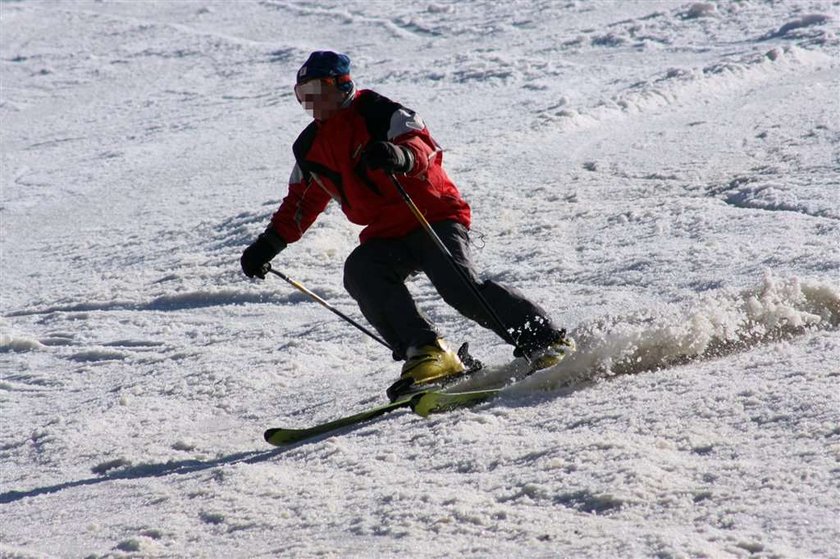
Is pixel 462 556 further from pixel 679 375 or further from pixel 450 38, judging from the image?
pixel 450 38

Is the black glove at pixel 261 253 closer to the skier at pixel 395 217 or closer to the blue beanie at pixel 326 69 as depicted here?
the skier at pixel 395 217

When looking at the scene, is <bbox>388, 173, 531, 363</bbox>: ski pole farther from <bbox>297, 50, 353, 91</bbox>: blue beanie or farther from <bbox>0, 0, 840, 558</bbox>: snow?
<bbox>297, 50, 353, 91</bbox>: blue beanie

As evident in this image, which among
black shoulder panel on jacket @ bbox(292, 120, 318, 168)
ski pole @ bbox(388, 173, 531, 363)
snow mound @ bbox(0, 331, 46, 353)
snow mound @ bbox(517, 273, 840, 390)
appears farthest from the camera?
snow mound @ bbox(0, 331, 46, 353)

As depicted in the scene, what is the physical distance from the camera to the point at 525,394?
400cm

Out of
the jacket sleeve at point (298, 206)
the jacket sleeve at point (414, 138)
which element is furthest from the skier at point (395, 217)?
the jacket sleeve at point (298, 206)

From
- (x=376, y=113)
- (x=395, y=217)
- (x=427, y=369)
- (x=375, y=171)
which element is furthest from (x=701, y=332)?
(x=376, y=113)

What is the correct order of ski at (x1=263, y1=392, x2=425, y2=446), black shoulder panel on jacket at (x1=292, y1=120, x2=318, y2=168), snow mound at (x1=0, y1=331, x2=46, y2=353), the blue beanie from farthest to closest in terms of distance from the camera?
snow mound at (x1=0, y1=331, x2=46, y2=353), black shoulder panel on jacket at (x1=292, y1=120, x2=318, y2=168), the blue beanie, ski at (x1=263, y1=392, x2=425, y2=446)

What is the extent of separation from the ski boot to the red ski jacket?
50 cm

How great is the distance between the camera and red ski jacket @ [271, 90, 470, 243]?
4469mm

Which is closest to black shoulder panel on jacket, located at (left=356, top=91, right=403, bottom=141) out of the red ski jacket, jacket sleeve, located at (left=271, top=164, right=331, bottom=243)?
the red ski jacket

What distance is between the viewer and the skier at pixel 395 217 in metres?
4.38

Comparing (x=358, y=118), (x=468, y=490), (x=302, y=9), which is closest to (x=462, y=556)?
(x=468, y=490)

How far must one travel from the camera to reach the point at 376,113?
14.8ft

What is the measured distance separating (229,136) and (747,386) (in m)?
9.01
